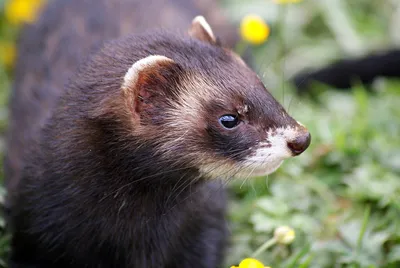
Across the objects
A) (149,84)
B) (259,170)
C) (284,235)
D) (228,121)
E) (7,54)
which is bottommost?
(284,235)

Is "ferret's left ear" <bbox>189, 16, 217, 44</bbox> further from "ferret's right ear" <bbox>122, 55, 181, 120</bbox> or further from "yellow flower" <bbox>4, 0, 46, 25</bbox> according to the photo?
"yellow flower" <bbox>4, 0, 46, 25</bbox>

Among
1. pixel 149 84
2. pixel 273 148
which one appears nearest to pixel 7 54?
pixel 149 84

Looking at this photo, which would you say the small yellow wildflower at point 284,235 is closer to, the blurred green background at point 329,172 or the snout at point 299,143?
the blurred green background at point 329,172

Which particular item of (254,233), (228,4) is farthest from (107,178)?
(228,4)

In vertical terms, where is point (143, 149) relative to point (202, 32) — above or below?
below

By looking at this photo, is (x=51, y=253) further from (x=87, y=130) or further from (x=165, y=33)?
(x=165, y=33)

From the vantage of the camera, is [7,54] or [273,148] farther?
[7,54]

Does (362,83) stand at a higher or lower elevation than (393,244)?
higher

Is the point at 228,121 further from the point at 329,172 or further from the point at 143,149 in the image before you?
the point at 329,172

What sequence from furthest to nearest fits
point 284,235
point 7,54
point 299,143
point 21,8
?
point 7,54
point 21,8
point 284,235
point 299,143
